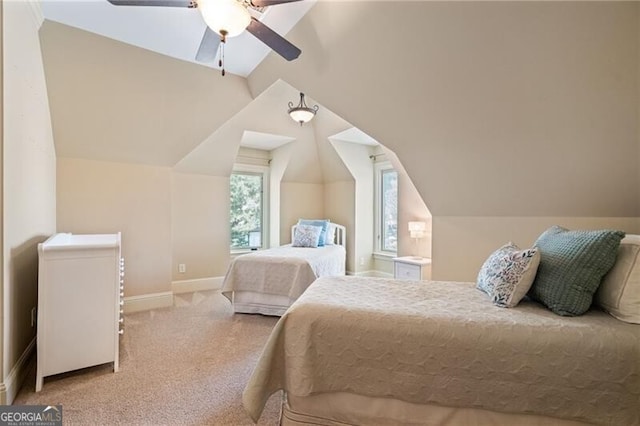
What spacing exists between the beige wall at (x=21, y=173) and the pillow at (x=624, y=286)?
10.8ft

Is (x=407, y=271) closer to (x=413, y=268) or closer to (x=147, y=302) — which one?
(x=413, y=268)

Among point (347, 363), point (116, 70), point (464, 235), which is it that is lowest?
point (347, 363)

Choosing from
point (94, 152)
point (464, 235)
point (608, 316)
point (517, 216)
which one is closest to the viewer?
point (608, 316)

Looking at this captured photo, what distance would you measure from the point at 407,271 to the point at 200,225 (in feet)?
10.1

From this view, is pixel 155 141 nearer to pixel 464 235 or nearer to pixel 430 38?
pixel 430 38

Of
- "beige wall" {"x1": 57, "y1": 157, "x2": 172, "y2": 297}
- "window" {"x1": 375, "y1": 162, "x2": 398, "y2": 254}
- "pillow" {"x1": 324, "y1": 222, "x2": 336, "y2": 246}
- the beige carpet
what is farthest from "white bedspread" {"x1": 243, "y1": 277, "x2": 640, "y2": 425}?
"window" {"x1": 375, "y1": 162, "x2": 398, "y2": 254}

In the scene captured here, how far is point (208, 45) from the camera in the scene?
2.24 meters

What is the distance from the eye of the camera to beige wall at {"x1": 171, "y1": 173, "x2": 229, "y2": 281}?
14.9 ft

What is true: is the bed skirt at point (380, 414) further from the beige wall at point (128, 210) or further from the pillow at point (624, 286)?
the beige wall at point (128, 210)

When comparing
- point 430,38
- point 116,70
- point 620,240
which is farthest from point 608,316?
point 116,70

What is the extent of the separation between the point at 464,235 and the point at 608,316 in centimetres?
151

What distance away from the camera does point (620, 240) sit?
1.51 metres

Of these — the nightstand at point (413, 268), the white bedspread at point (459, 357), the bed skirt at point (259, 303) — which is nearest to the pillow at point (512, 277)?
the white bedspread at point (459, 357)

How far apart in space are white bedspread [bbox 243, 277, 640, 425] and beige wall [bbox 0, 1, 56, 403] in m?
1.70
